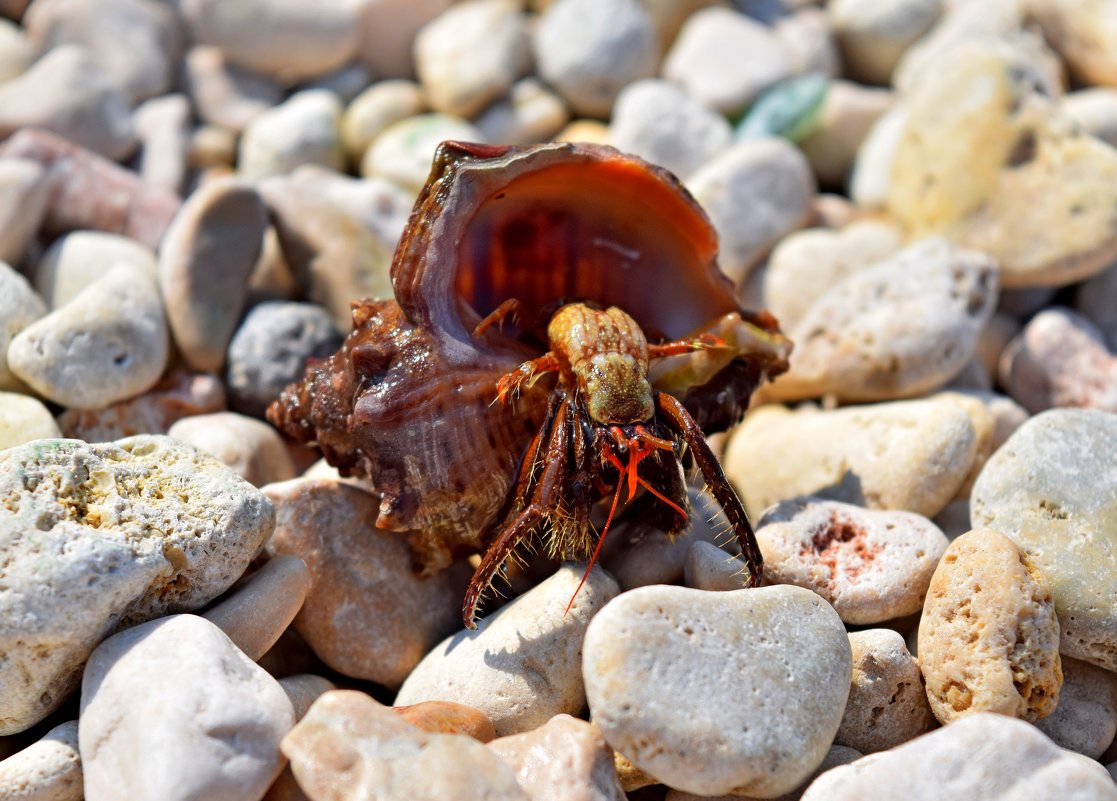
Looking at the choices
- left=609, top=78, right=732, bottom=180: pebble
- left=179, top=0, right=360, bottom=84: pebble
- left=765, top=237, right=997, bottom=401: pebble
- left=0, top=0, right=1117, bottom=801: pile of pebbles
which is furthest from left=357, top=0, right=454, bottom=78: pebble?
left=765, top=237, right=997, bottom=401: pebble

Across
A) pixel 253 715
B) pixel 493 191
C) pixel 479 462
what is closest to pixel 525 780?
pixel 253 715

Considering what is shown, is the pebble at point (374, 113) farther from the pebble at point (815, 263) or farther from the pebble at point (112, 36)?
the pebble at point (815, 263)

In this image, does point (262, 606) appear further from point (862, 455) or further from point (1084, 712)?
point (1084, 712)

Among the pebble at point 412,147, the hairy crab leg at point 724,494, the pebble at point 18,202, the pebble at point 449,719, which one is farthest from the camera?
the pebble at point 412,147

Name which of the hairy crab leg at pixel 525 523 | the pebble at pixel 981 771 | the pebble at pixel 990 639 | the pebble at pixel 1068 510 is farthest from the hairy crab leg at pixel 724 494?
the pebble at pixel 1068 510

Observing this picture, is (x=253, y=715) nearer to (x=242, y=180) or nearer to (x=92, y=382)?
(x=92, y=382)

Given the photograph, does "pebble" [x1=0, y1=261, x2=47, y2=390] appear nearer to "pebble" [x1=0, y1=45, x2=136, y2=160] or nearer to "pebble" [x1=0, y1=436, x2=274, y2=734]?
"pebble" [x1=0, y1=436, x2=274, y2=734]
